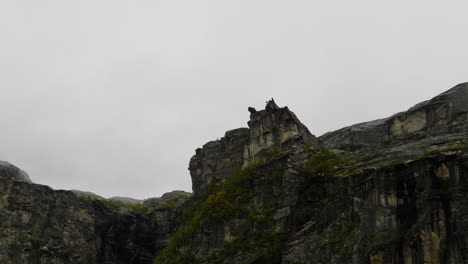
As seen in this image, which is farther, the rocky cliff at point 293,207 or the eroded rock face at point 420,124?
the eroded rock face at point 420,124

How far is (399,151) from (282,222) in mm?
15548

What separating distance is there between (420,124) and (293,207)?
24.6 m

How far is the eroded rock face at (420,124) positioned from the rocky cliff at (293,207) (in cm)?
18

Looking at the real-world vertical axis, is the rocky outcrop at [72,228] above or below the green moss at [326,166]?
below

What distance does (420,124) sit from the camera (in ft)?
216

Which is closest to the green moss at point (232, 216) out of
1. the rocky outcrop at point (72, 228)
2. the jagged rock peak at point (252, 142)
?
the jagged rock peak at point (252, 142)

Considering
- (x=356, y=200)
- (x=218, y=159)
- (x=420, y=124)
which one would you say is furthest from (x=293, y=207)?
(x=218, y=159)

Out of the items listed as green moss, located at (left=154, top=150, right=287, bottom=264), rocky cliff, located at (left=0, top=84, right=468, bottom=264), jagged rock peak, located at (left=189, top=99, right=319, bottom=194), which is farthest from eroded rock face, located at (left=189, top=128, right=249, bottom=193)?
green moss, located at (left=154, top=150, right=287, bottom=264)

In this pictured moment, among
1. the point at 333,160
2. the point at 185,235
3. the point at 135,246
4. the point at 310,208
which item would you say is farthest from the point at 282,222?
the point at 135,246

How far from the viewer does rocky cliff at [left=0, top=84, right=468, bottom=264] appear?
4156 centimetres

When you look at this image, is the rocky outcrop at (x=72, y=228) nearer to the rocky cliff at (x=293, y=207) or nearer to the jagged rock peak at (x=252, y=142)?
the rocky cliff at (x=293, y=207)

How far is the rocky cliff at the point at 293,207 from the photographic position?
41562 millimetres

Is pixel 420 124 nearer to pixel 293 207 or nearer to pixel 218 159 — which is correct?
pixel 293 207

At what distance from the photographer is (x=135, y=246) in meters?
92.9
